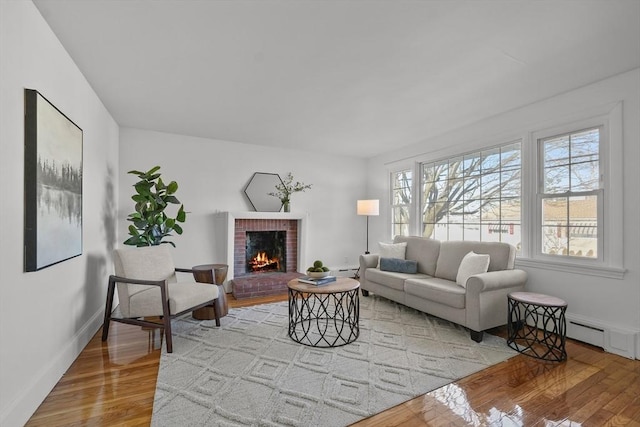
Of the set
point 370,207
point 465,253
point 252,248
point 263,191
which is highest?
point 263,191

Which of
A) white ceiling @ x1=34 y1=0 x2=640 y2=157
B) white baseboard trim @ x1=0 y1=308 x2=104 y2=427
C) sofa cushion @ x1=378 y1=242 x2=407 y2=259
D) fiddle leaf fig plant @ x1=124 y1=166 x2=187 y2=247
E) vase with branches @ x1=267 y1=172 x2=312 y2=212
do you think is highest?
white ceiling @ x1=34 y1=0 x2=640 y2=157

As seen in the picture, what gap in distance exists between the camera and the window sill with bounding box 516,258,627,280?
9.29 feet

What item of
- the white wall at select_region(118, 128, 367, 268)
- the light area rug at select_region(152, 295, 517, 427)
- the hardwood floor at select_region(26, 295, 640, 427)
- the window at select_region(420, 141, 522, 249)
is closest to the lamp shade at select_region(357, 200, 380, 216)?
the white wall at select_region(118, 128, 367, 268)

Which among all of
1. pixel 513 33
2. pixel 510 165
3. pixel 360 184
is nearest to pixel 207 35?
pixel 513 33

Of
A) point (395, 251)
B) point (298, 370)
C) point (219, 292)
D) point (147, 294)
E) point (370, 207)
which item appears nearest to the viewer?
point (298, 370)

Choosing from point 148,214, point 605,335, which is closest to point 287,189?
point 148,214

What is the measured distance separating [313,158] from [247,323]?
342 centimetres

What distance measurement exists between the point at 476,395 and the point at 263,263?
13.0ft

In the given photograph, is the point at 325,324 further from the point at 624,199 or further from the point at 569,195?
the point at 624,199

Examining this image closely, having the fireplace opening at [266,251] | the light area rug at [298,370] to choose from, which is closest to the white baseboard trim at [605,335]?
the light area rug at [298,370]

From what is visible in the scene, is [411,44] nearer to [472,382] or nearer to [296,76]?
[296,76]

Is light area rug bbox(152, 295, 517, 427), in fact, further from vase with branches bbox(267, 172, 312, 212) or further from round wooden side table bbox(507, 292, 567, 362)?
vase with branches bbox(267, 172, 312, 212)

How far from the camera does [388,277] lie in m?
4.10

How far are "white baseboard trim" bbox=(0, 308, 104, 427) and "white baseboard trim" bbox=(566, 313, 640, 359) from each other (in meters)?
4.43
